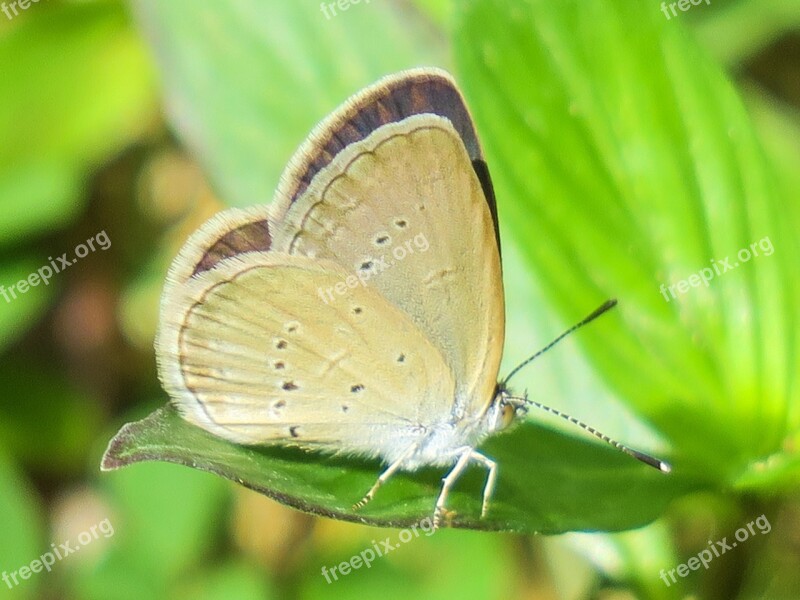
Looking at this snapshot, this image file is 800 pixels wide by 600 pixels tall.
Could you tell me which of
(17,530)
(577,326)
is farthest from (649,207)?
(17,530)

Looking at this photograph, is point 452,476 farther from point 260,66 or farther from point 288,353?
point 260,66

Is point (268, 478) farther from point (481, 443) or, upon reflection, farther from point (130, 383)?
point (130, 383)

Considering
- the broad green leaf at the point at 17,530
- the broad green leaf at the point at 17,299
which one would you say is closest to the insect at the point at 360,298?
the broad green leaf at the point at 17,530

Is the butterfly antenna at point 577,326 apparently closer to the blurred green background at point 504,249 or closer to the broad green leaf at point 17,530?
the blurred green background at point 504,249

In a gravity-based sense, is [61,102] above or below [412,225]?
above

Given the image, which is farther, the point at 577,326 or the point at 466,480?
the point at 466,480

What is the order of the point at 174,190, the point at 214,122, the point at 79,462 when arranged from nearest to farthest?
1. the point at 214,122
2. the point at 79,462
3. the point at 174,190

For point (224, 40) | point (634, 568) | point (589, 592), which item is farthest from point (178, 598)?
point (224, 40)
